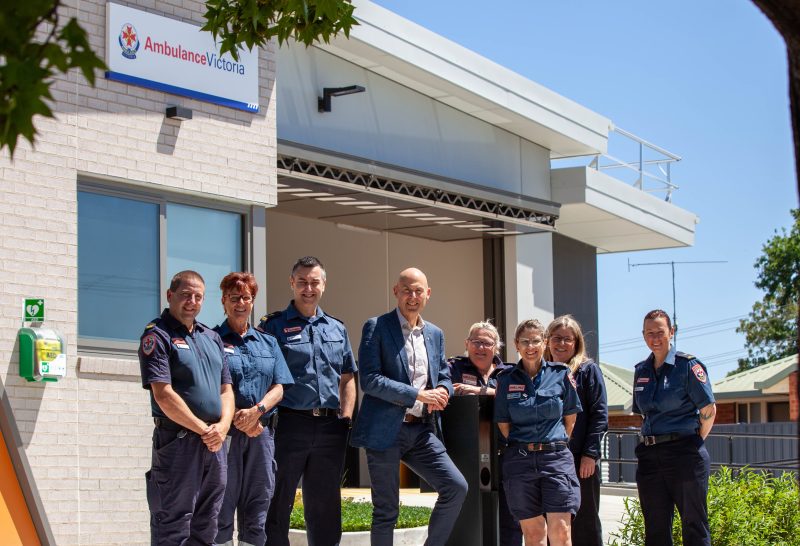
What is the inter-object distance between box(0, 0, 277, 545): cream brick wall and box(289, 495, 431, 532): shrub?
5.54ft

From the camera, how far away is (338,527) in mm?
8656

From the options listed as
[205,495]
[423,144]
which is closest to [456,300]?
[423,144]

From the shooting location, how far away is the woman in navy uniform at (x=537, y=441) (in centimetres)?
870

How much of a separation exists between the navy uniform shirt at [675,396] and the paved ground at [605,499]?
147 inches

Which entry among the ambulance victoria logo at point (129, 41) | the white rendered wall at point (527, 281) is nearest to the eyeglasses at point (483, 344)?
the ambulance victoria logo at point (129, 41)

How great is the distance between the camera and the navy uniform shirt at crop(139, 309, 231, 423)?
7.68 m

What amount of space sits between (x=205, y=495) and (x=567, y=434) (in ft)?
9.03

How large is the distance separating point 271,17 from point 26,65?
11.6ft

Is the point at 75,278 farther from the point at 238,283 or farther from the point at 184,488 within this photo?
the point at 184,488

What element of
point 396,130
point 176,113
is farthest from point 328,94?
point 176,113

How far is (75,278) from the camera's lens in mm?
10844

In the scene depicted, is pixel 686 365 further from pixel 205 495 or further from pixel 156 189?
pixel 156 189

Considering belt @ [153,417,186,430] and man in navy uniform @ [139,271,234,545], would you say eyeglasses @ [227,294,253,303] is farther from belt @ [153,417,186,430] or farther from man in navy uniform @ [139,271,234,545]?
belt @ [153,417,186,430]

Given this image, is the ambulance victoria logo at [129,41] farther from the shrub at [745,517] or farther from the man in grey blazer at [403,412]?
the shrub at [745,517]
